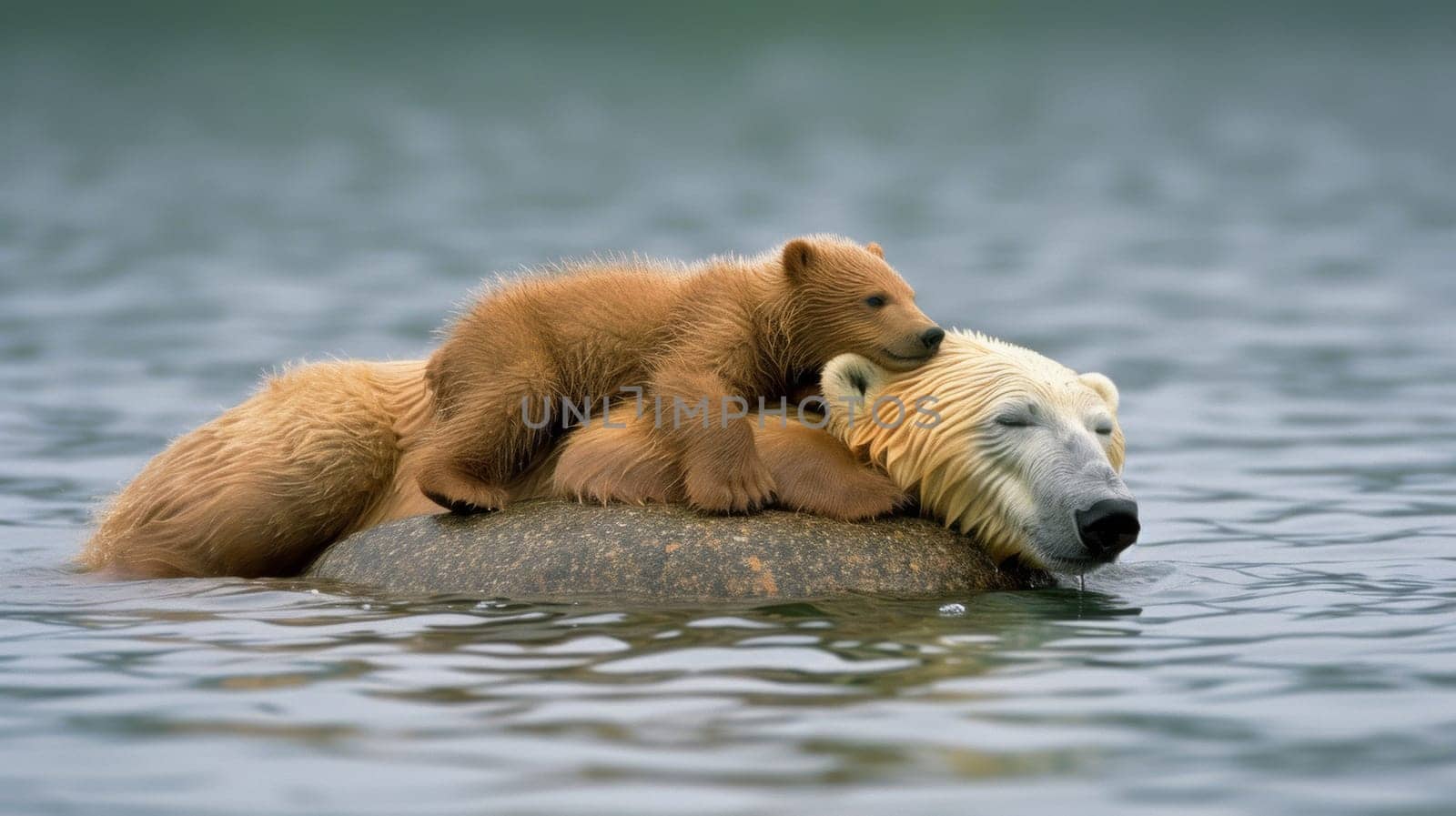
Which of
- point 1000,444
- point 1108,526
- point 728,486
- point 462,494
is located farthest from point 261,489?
point 1108,526

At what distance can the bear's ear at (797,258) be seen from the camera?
897 centimetres

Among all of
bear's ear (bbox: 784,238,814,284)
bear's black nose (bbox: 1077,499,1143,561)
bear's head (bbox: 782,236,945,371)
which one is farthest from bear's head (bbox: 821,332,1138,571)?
bear's ear (bbox: 784,238,814,284)

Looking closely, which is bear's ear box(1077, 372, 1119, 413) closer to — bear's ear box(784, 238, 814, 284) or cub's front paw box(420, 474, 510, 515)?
bear's ear box(784, 238, 814, 284)

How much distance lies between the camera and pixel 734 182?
38.7 m

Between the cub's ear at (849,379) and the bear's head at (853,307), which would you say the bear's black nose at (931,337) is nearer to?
the bear's head at (853,307)

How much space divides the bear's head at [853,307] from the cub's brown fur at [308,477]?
45cm

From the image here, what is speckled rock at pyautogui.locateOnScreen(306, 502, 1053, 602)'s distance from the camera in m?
8.73

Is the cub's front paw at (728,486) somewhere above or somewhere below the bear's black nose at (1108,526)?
above

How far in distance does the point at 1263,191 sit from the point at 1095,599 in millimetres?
29804

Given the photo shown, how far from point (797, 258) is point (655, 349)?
750 mm

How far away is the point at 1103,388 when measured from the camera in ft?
30.6

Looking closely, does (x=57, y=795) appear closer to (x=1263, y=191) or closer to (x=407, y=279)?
(x=407, y=279)

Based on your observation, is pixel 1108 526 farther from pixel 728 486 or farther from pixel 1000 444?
pixel 728 486

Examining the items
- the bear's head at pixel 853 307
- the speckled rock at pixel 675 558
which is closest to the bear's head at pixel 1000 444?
the bear's head at pixel 853 307
